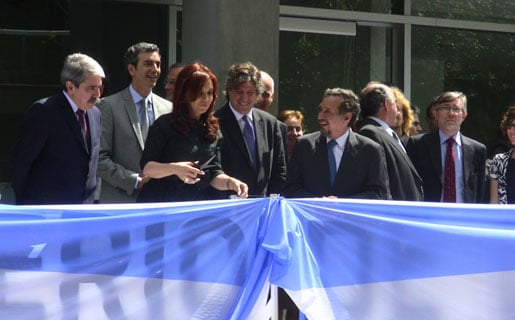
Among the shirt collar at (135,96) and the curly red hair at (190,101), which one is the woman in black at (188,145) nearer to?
the curly red hair at (190,101)

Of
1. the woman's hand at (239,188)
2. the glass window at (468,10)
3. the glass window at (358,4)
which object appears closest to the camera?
the woman's hand at (239,188)

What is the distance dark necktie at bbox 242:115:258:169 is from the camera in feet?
21.4

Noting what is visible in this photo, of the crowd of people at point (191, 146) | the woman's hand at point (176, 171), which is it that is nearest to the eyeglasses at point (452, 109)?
the crowd of people at point (191, 146)

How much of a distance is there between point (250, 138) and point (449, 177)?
1.77 meters

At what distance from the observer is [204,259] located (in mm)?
4586

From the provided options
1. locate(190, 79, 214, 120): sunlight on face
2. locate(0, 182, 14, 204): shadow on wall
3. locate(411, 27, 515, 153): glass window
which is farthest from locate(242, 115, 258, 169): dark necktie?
locate(411, 27, 515, 153): glass window

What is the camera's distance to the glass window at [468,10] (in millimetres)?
13219

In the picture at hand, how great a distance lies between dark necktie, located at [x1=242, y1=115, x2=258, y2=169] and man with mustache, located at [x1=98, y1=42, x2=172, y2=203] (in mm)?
685

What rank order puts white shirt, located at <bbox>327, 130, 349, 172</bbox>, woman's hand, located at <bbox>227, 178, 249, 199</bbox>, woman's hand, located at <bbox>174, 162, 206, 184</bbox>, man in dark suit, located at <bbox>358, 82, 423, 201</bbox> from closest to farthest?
woman's hand, located at <bbox>174, 162, 206, 184</bbox>
woman's hand, located at <bbox>227, 178, 249, 199</bbox>
white shirt, located at <bbox>327, 130, 349, 172</bbox>
man in dark suit, located at <bbox>358, 82, 423, 201</bbox>

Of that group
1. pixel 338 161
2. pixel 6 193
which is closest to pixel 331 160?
pixel 338 161

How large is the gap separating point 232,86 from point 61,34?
188 inches

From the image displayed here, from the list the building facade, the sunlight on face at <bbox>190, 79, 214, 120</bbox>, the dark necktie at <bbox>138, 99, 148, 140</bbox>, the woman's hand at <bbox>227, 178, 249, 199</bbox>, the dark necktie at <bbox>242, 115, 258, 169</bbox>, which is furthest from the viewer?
the building facade

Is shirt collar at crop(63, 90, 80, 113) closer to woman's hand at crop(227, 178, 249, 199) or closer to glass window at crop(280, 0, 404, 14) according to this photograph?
woman's hand at crop(227, 178, 249, 199)

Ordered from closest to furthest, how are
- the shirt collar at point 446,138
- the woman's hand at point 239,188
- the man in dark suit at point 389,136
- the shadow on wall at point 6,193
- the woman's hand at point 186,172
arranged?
the woman's hand at point 186,172 < the woman's hand at point 239,188 < the man in dark suit at point 389,136 < the shirt collar at point 446,138 < the shadow on wall at point 6,193
